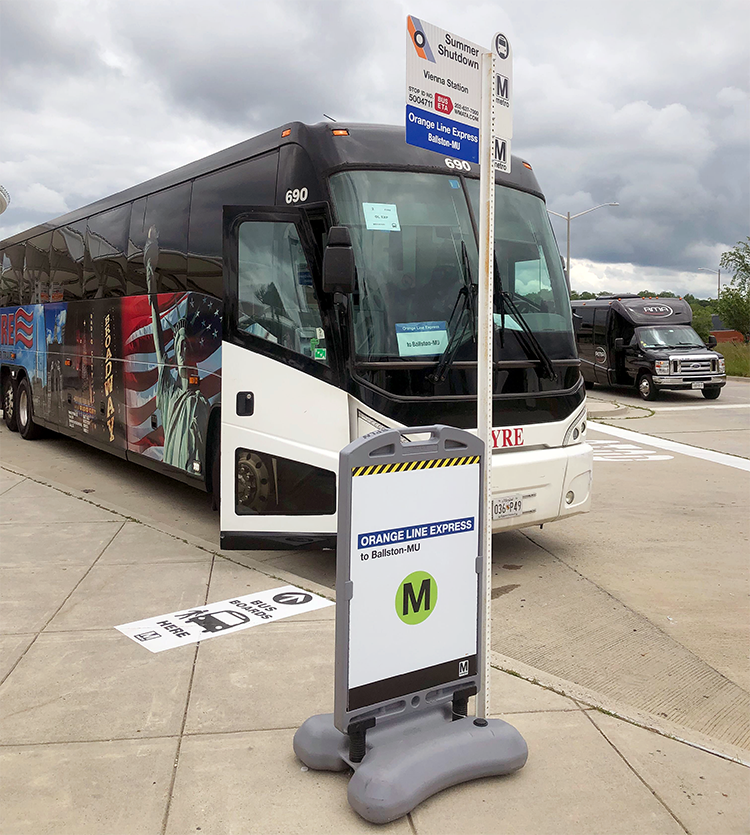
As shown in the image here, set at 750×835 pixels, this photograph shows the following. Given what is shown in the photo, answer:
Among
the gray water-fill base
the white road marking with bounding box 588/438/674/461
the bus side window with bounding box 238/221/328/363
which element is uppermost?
the bus side window with bounding box 238/221/328/363

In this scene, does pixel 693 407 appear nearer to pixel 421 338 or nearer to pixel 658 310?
pixel 658 310

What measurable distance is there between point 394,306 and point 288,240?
99cm

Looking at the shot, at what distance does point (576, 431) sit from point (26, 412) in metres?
10.2

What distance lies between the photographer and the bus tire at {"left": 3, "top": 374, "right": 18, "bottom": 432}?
48.9 ft

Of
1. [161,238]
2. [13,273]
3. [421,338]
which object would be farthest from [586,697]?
[13,273]

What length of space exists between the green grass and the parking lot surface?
25460 millimetres

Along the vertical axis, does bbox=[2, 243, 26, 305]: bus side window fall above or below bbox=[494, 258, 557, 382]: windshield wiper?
above

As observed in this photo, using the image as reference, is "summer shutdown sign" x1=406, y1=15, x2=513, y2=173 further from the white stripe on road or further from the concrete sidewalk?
the white stripe on road

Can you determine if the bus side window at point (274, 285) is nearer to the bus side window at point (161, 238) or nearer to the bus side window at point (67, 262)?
the bus side window at point (161, 238)

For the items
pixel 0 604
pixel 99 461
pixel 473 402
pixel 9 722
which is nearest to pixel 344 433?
pixel 473 402

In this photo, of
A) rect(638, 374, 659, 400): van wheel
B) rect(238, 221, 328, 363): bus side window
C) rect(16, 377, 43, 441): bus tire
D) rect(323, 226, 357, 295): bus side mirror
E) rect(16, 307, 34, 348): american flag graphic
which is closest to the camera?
rect(323, 226, 357, 295): bus side mirror

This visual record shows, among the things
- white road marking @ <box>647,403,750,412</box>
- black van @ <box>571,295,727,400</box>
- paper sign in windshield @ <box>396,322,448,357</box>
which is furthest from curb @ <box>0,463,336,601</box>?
black van @ <box>571,295,727,400</box>

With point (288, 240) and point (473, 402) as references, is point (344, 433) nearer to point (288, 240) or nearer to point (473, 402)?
point (473, 402)

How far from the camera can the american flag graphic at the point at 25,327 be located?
13.6 metres
